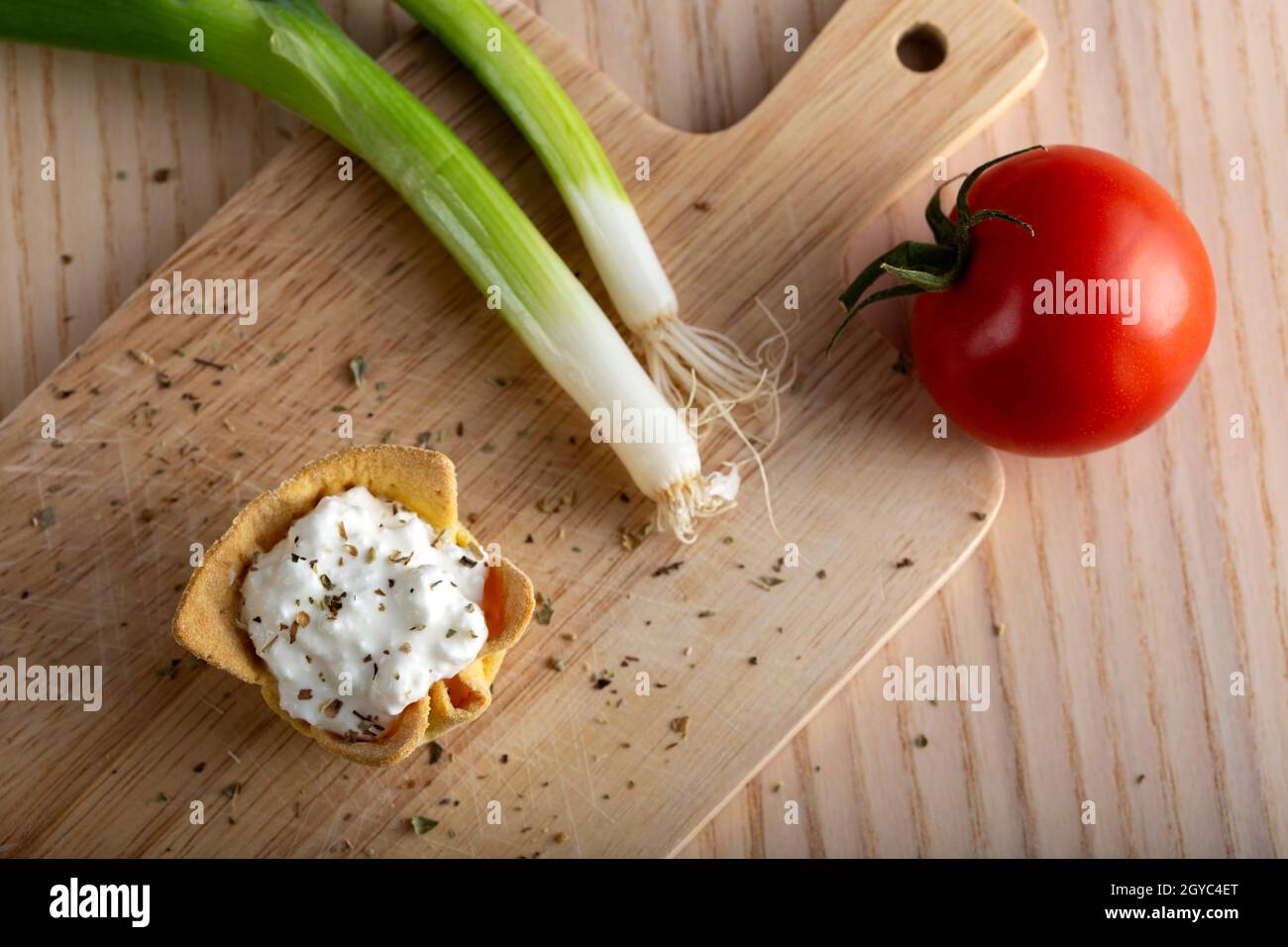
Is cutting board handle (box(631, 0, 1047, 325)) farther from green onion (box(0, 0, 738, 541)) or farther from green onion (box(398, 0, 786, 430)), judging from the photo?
green onion (box(0, 0, 738, 541))

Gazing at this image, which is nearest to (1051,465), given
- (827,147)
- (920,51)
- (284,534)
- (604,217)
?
(827,147)

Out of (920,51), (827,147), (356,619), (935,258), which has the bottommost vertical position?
(356,619)

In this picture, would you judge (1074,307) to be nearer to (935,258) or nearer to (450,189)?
(935,258)

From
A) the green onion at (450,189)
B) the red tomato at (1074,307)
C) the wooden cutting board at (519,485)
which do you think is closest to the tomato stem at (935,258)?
the red tomato at (1074,307)

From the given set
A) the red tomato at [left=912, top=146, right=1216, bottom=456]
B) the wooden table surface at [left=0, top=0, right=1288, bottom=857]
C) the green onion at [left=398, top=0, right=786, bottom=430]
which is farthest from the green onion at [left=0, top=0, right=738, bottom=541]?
the red tomato at [left=912, top=146, right=1216, bottom=456]

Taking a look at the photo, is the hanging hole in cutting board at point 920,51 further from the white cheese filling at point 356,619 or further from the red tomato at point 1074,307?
the white cheese filling at point 356,619
